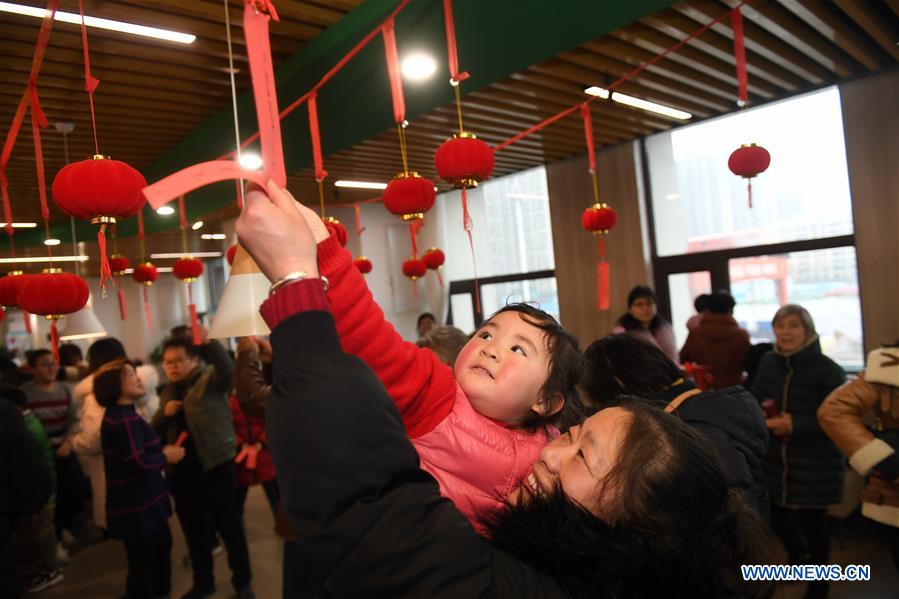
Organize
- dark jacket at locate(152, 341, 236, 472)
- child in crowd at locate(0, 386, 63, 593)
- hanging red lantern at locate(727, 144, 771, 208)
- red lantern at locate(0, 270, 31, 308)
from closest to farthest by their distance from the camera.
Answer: hanging red lantern at locate(727, 144, 771, 208) → red lantern at locate(0, 270, 31, 308) → dark jacket at locate(152, 341, 236, 472) → child in crowd at locate(0, 386, 63, 593)

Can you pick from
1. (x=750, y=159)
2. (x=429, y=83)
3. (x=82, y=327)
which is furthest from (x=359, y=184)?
(x=750, y=159)

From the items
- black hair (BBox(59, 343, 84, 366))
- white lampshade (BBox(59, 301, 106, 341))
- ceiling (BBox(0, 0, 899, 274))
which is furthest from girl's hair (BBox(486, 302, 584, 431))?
black hair (BBox(59, 343, 84, 366))

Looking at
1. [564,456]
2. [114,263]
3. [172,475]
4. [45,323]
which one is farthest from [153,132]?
[45,323]

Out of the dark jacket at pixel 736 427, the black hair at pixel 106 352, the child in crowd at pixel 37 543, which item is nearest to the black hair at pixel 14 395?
the child in crowd at pixel 37 543

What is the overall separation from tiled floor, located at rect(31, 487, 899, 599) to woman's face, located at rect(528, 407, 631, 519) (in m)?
2.87

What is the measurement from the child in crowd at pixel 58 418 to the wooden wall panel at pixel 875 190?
6498 mm

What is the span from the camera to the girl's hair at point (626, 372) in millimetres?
1773

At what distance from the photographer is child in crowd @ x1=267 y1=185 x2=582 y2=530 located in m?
0.75

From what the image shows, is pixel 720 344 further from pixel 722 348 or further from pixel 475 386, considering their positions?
pixel 475 386

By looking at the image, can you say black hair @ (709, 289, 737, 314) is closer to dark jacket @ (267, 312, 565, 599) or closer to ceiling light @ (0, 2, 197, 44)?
ceiling light @ (0, 2, 197, 44)

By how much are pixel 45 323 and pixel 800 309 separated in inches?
643

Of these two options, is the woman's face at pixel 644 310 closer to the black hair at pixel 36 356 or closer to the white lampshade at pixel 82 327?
the white lampshade at pixel 82 327

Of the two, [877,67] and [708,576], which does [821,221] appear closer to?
[877,67]

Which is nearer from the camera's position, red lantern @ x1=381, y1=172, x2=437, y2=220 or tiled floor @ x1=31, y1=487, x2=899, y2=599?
red lantern @ x1=381, y1=172, x2=437, y2=220
